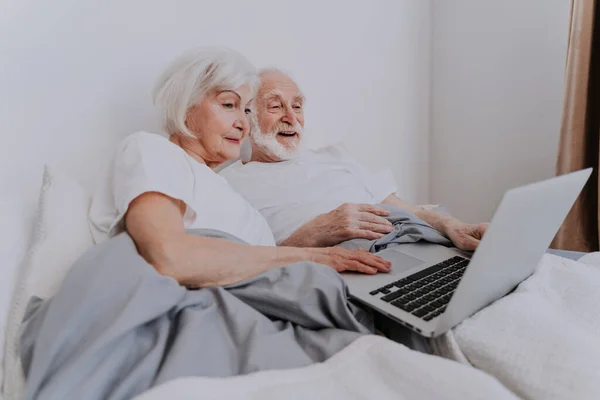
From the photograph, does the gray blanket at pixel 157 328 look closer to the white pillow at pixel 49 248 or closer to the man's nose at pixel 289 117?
the white pillow at pixel 49 248

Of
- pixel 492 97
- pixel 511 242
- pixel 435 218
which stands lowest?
pixel 435 218

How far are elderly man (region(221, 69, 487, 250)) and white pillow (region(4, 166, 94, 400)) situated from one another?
1.84 feet

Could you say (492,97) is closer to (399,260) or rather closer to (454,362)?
(399,260)

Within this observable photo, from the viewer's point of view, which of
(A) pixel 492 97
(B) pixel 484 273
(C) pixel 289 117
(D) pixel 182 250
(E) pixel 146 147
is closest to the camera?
(B) pixel 484 273

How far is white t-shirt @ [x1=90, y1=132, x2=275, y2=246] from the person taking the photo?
2.57 feet

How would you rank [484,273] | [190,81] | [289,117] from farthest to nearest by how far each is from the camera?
[289,117], [190,81], [484,273]

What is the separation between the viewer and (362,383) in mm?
520

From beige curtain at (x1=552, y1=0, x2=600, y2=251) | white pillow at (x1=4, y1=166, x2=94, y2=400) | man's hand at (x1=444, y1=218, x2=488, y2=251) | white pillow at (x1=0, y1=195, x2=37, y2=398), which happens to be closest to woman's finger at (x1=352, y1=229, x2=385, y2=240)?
man's hand at (x1=444, y1=218, x2=488, y2=251)

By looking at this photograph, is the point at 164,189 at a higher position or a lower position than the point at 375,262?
higher

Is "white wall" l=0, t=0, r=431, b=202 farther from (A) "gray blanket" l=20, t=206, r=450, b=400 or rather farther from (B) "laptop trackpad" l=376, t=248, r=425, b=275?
(B) "laptop trackpad" l=376, t=248, r=425, b=275

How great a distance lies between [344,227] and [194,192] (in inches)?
16.3

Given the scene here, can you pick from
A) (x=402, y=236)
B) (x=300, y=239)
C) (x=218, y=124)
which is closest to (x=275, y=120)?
(x=218, y=124)

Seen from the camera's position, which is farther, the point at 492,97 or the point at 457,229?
the point at 492,97

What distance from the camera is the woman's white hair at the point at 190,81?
3.51 feet
